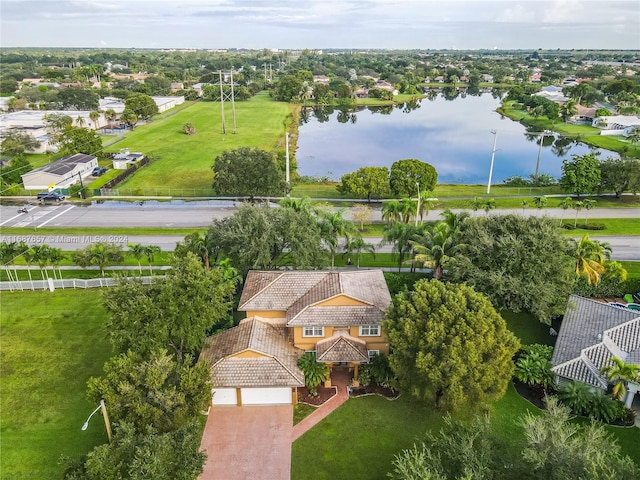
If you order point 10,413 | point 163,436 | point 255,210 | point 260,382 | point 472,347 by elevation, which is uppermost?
point 255,210

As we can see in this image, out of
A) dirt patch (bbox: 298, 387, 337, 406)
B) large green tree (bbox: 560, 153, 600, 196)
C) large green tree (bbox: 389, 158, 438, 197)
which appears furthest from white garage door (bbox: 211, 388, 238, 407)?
large green tree (bbox: 560, 153, 600, 196)

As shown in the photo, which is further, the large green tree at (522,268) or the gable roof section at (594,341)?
the large green tree at (522,268)

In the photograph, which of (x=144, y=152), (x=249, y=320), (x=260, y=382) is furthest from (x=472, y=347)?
(x=144, y=152)

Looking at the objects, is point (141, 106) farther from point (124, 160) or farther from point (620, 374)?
point (620, 374)

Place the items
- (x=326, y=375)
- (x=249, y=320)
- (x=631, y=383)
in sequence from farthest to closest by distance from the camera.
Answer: (x=249, y=320)
(x=326, y=375)
(x=631, y=383)

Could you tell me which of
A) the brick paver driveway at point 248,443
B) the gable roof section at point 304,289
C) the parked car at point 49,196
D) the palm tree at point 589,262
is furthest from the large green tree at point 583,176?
the parked car at point 49,196

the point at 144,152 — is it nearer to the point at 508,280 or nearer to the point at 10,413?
the point at 10,413

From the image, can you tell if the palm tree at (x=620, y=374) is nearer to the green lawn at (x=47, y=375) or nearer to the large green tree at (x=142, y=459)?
the large green tree at (x=142, y=459)
